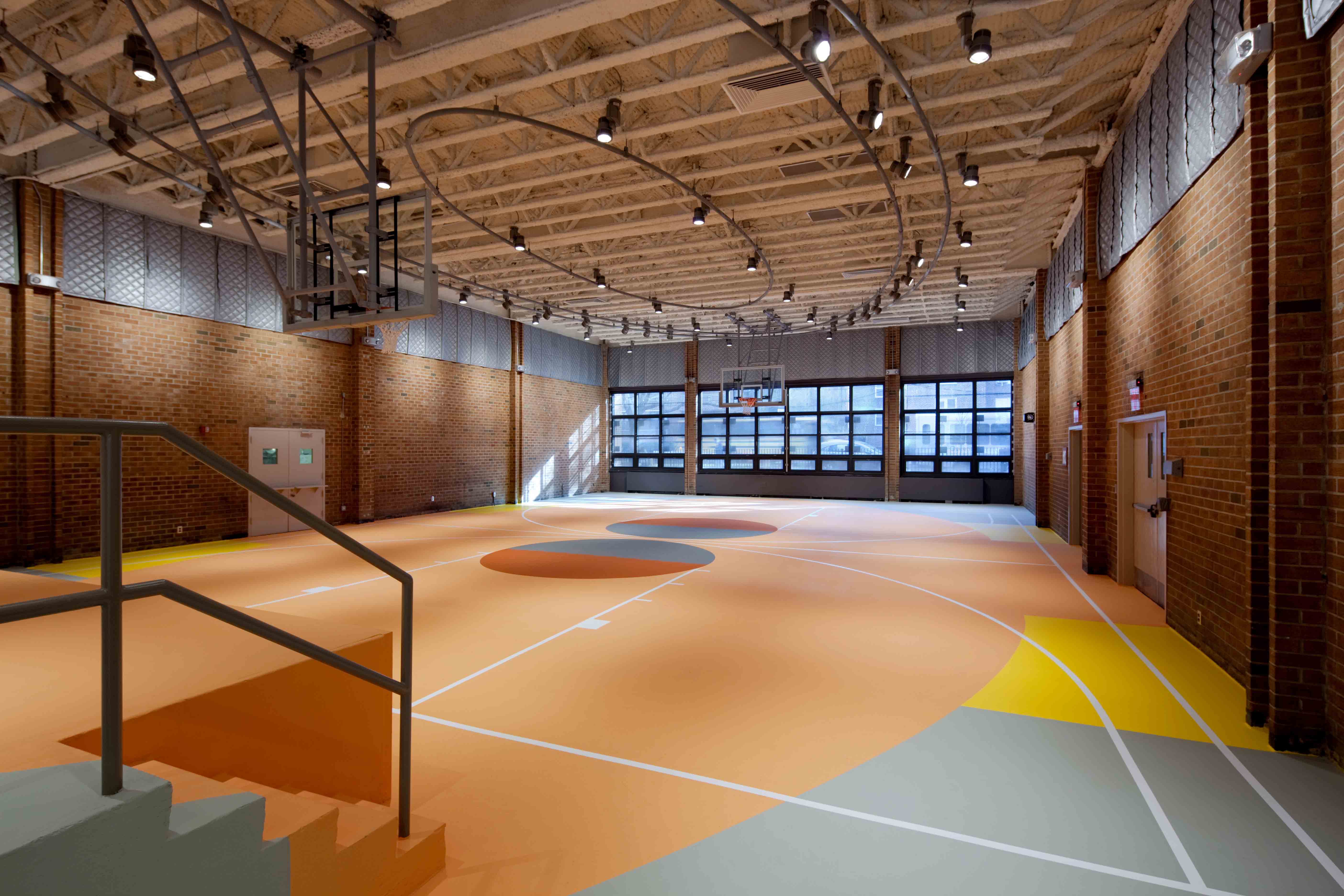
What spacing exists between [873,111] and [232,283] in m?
10.8

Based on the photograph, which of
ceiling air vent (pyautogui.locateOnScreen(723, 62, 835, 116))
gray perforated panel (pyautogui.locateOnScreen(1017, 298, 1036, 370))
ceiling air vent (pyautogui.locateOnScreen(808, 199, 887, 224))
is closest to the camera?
ceiling air vent (pyautogui.locateOnScreen(723, 62, 835, 116))

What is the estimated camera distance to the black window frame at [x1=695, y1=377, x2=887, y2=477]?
65.8ft

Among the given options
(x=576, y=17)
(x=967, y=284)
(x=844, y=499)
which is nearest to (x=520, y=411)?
(x=844, y=499)

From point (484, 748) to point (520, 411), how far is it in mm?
15578

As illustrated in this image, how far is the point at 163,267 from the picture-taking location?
396 inches

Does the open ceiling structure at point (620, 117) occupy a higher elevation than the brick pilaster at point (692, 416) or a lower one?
higher

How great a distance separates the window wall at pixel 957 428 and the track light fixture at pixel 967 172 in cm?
1215

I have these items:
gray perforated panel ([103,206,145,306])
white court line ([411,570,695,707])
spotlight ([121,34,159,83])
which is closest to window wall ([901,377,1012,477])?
white court line ([411,570,695,707])

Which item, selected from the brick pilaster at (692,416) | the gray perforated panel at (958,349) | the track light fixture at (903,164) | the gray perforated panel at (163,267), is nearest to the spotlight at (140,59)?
the gray perforated panel at (163,267)

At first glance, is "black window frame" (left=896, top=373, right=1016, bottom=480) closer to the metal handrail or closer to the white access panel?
the white access panel

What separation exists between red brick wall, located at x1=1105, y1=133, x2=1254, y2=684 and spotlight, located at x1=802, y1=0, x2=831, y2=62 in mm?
2743

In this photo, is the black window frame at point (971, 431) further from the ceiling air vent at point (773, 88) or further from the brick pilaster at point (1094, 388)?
the ceiling air vent at point (773, 88)

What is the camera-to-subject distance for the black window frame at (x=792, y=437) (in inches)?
789

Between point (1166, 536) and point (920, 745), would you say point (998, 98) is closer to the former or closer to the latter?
point (1166, 536)
